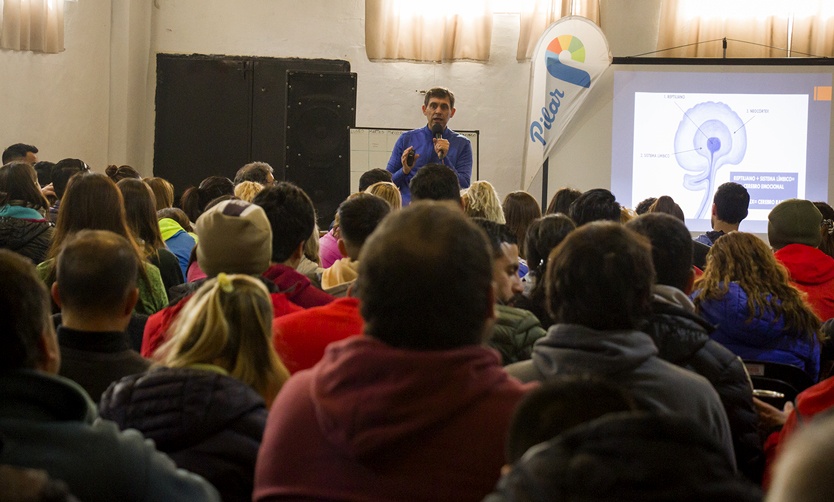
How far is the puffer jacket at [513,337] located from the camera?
7.67ft

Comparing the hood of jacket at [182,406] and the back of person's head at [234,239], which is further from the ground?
the back of person's head at [234,239]

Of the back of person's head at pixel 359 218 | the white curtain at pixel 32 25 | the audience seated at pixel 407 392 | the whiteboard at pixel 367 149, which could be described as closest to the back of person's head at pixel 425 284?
the audience seated at pixel 407 392

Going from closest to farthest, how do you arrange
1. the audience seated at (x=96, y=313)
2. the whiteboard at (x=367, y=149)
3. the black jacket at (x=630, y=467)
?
the black jacket at (x=630, y=467)
the audience seated at (x=96, y=313)
the whiteboard at (x=367, y=149)

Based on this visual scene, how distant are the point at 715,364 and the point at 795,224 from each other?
72.0 inches

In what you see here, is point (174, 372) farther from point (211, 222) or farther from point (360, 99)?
point (360, 99)

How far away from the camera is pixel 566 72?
8.04 m

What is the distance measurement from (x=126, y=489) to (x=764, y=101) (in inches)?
300

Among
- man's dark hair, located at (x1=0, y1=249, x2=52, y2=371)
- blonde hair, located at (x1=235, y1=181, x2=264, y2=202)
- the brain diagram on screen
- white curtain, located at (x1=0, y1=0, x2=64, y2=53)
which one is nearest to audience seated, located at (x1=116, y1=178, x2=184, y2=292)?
blonde hair, located at (x1=235, y1=181, x2=264, y2=202)

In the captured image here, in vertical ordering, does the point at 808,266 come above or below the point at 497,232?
below

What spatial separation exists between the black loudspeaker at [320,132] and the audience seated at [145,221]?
12.4 feet

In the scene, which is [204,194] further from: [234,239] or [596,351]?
[596,351]

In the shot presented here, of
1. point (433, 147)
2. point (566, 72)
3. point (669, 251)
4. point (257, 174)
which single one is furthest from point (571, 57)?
point (669, 251)

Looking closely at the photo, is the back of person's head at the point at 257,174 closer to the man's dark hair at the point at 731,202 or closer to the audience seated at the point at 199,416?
the man's dark hair at the point at 731,202

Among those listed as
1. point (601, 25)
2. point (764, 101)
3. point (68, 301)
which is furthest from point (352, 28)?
point (68, 301)
